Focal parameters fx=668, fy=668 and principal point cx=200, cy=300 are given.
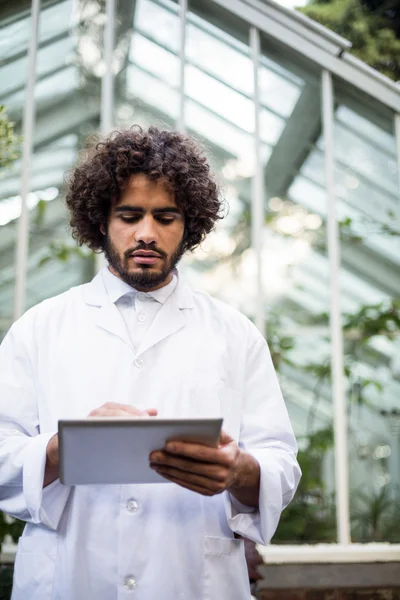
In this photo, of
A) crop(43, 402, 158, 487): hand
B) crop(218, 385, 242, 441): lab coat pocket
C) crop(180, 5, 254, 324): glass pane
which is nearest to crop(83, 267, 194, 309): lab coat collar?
crop(218, 385, 242, 441): lab coat pocket

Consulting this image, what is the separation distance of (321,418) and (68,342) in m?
2.47

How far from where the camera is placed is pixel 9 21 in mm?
Answer: 3998

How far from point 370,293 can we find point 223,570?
2.88 meters

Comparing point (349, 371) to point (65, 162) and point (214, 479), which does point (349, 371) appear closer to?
point (65, 162)

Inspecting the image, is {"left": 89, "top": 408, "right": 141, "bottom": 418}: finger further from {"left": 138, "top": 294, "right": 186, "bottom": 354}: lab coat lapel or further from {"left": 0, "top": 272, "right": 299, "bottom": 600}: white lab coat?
{"left": 138, "top": 294, "right": 186, "bottom": 354}: lab coat lapel

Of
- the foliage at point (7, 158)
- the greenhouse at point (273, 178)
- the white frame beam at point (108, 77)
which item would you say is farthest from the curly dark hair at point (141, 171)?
the white frame beam at point (108, 77)

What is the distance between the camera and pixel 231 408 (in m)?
1.67

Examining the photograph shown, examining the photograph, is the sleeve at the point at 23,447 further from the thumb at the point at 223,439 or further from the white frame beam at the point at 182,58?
the white frame beam at the point at 182,58

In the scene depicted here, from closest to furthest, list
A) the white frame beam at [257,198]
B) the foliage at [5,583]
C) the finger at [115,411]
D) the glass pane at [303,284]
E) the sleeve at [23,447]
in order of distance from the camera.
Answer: the finger at [115,411]
the sleeve at [23,447]
the foliage at [5,583]
the glass pane at [303,284]
the white frame beam at [257,198]

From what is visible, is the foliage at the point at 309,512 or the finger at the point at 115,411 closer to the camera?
the finger at the point at 115,411

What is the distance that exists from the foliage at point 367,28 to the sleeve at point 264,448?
7.00 meters

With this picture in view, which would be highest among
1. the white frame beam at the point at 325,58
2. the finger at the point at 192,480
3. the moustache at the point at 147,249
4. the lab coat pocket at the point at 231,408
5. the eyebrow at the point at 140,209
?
the white frame beam at the point at 325,58

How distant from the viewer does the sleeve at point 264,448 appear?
5.05ft

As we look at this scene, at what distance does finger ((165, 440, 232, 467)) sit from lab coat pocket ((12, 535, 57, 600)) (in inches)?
18.4
